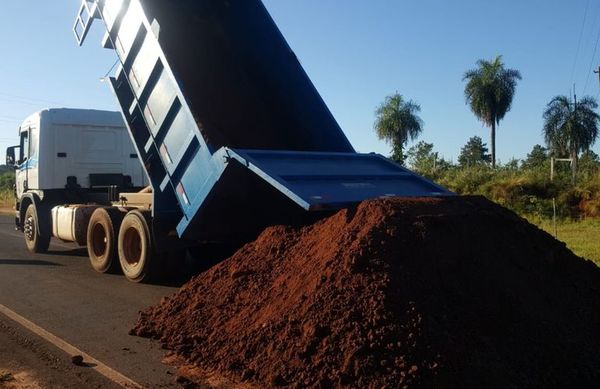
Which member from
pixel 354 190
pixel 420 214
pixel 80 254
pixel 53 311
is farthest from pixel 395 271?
pixel 80 254

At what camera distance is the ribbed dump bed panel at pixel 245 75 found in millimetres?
8555

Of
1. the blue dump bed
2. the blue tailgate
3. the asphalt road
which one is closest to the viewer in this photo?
the asphalt road

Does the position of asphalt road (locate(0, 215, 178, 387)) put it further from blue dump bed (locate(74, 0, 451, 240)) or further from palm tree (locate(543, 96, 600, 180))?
palm tree (locate(543, 96, 600, 180))

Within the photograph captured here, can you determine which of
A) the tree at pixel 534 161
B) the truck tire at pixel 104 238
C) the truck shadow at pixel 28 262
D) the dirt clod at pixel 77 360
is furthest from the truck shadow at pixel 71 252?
the tree at pixel 534 161

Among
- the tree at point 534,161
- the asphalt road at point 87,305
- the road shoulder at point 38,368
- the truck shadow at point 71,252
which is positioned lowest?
the road shoulder at point 38,368

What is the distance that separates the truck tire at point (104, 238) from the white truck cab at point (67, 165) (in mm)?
1521

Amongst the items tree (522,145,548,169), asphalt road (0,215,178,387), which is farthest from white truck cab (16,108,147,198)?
tree (522,145,548,169)

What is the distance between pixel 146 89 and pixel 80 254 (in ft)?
18.7

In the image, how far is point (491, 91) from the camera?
4559 centimetres

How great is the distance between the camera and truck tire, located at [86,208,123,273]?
31.4ft

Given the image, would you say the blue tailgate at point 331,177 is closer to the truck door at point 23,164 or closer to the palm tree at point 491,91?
the truck door at point 23,164

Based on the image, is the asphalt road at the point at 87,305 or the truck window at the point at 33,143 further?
the truck window at the point at 33,143

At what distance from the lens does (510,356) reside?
14.1ft

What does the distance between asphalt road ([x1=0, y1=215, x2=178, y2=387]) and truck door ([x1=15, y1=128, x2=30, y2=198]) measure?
6.35 ft
